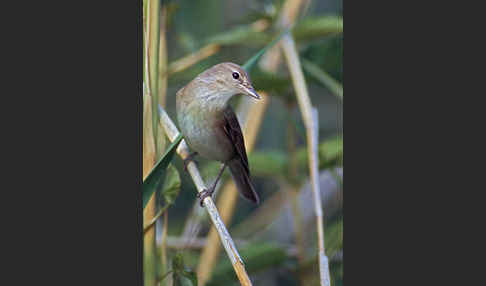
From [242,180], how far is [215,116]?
19 centimetres

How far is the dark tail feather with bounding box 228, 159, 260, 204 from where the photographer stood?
2.02 meters

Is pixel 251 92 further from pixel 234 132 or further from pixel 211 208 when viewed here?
pixel 211 208

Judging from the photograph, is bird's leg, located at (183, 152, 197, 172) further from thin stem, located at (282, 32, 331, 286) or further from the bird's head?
thin stem, located at (282, 32, 331, 286)

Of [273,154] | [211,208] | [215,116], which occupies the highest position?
[215,116]

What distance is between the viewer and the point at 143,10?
6.37ft

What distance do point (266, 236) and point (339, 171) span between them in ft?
0.94

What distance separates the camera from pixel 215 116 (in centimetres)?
198

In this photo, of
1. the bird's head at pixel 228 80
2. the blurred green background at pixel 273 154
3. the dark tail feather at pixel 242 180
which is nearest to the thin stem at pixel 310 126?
the blurred green background at pixel 273 154

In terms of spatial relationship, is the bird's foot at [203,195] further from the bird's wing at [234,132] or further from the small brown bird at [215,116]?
the bird's wing at [234,132]

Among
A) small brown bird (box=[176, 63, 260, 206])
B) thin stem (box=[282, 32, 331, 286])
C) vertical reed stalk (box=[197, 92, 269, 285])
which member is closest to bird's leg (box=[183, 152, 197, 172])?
small brown bird (box=[176, 63, 260, 206])

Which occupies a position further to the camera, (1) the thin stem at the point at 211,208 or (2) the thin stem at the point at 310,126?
(2) the thin stem at the point at 310,126

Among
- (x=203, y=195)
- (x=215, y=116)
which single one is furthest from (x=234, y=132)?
(x=203, y=195)

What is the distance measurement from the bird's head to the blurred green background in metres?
0.08

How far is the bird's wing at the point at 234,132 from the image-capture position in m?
1.99
